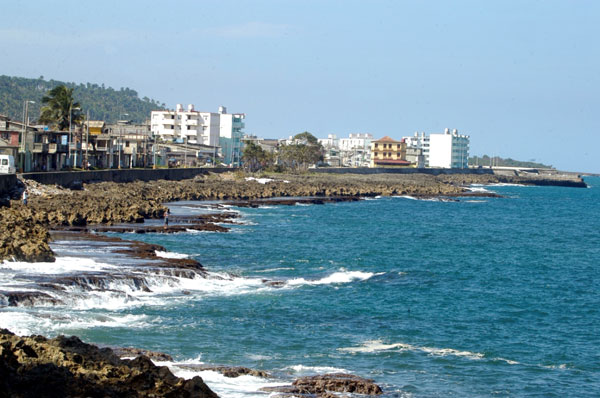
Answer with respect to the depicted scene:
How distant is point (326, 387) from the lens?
19.3m

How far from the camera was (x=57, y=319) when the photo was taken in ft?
80.2

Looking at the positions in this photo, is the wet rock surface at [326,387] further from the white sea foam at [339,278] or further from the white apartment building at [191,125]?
the white apartment building at [191,125]

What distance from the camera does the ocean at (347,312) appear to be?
22188 millimetres

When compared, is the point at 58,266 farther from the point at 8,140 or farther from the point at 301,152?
the point at 301,152

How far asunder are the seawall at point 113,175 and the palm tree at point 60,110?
10458 millimetres

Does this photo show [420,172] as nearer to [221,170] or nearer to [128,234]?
[221,170]

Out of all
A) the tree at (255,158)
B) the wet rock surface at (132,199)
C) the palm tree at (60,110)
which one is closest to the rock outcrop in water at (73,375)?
the wet rock surface at (132,199)

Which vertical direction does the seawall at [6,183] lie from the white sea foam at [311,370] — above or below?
above

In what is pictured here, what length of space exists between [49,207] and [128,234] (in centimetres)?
639

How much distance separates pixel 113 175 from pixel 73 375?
7209 centimetres

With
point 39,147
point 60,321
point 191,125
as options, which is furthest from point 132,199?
point 191,125

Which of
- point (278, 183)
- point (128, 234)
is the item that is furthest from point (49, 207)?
point (278, 183)

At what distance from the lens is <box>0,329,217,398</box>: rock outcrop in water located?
14109 mm

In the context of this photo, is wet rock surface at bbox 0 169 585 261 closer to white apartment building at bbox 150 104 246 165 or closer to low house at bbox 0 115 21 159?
low house at bbox 0 115 21 159
